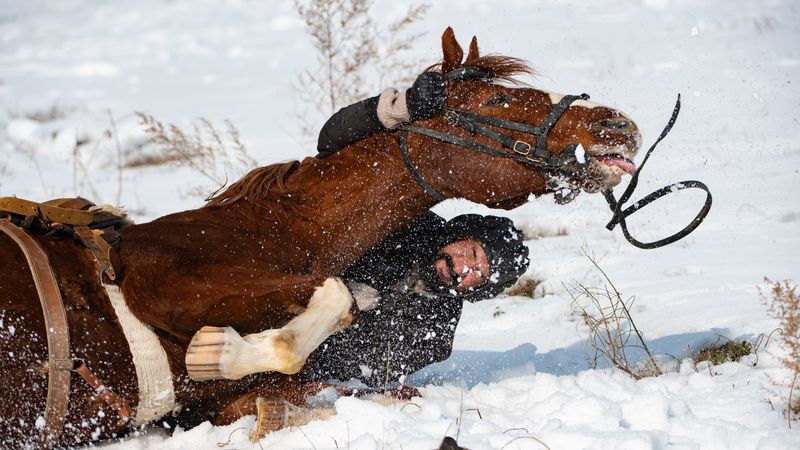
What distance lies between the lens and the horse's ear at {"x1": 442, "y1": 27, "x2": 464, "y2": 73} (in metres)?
3.40

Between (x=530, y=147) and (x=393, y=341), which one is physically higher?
(x=530, y=147)

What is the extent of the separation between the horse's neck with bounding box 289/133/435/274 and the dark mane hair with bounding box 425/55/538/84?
1.39ft

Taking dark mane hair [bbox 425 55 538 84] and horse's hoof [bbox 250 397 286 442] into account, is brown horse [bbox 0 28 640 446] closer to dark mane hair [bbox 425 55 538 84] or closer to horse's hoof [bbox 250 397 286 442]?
dark mane hair [bbox 425 55 538 84]

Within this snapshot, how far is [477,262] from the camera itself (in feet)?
12.2

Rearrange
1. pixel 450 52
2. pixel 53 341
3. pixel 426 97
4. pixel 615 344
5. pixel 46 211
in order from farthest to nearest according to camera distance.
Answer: pixel 615 344, pixel 450 52, pixel 426 97, pixel 46 211, pixel 53 341

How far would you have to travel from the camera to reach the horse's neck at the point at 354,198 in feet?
11.0

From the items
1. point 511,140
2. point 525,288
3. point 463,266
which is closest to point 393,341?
point 463,266

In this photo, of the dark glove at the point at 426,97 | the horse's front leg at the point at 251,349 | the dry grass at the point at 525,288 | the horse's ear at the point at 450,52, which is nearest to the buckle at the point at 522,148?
the dark glove at the point at 426,97

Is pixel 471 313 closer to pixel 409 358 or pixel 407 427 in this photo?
pixel 409 358

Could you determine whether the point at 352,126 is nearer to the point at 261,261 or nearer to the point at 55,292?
the point at 261,261

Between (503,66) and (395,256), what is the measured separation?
0.96 metres

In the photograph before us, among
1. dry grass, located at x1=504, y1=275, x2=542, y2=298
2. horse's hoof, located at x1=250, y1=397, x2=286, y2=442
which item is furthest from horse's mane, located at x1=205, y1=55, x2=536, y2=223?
dry grass, located at x1=504, y1=275, x2=542, y2=298

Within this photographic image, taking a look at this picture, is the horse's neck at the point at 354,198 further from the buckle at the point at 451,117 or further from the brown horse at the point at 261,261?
the buckle at the point at 451,117

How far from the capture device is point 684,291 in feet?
16.7
